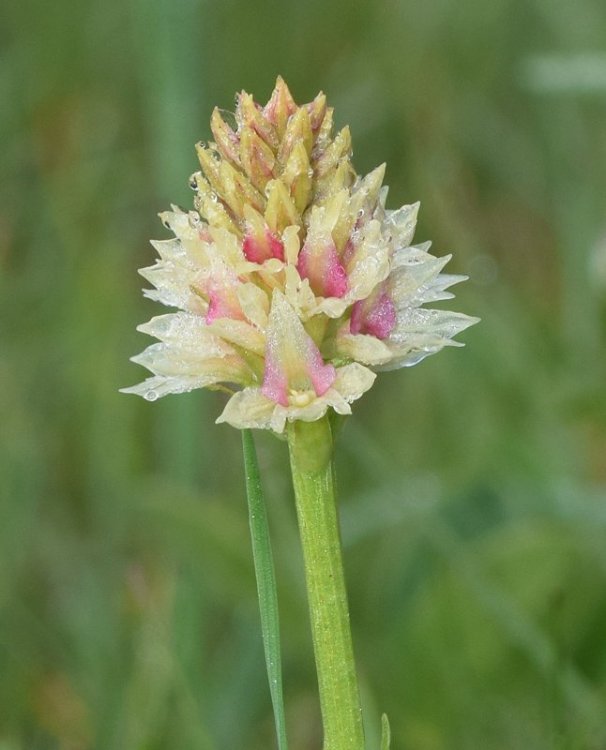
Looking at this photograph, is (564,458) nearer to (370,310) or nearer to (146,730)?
(146,730)

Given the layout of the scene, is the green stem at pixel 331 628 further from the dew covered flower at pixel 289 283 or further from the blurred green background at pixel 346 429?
the blurred green background at pixel 346 429

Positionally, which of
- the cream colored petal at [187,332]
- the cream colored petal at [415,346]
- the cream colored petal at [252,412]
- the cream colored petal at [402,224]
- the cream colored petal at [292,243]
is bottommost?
the cream colored petal at [252,412]

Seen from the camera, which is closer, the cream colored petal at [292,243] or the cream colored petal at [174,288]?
the cream colored petal at [292,243]

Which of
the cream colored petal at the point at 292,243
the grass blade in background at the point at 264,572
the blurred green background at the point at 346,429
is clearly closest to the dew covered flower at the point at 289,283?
the cream colored petal at the point at 292,243

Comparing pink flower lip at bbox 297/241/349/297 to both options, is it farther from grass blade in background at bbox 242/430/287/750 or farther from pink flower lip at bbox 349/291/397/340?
grass blade in background at bbox 242/430/287/750

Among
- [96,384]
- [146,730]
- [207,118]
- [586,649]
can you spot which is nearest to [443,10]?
[207,118]
